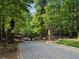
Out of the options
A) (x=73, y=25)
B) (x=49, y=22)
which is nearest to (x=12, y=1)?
(x=49, y=22)

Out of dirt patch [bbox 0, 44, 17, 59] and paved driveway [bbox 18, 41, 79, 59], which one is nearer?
dirt patch [bbox 0, 44, 17, 59]

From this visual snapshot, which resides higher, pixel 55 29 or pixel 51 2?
pixel 51 2

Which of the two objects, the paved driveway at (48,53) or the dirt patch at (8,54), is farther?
the paved driveway at (48,53)

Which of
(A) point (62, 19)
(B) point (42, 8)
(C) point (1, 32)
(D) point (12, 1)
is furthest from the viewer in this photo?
(B) point (42, 8)

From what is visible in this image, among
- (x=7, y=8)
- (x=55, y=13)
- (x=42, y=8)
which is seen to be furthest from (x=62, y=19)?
(x=7, y=8)

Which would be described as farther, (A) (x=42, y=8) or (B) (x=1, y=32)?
(A) (x=42, y=8)

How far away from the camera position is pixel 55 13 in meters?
63.7

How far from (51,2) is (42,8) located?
9519 millimetres

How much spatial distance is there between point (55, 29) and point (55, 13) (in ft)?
17.3

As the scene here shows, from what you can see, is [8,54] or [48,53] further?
[48,53]

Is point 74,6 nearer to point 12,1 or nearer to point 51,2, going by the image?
point 51,2

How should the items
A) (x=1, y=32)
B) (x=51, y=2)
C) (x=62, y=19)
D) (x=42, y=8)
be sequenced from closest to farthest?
(x=1, y=32) < (x=62, y=19) < (x=51, y=2) < (x=42, y=8)

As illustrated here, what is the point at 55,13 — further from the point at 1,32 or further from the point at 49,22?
the point at 1,32

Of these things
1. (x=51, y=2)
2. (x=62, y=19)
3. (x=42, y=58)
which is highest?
(x=51, y=2)
